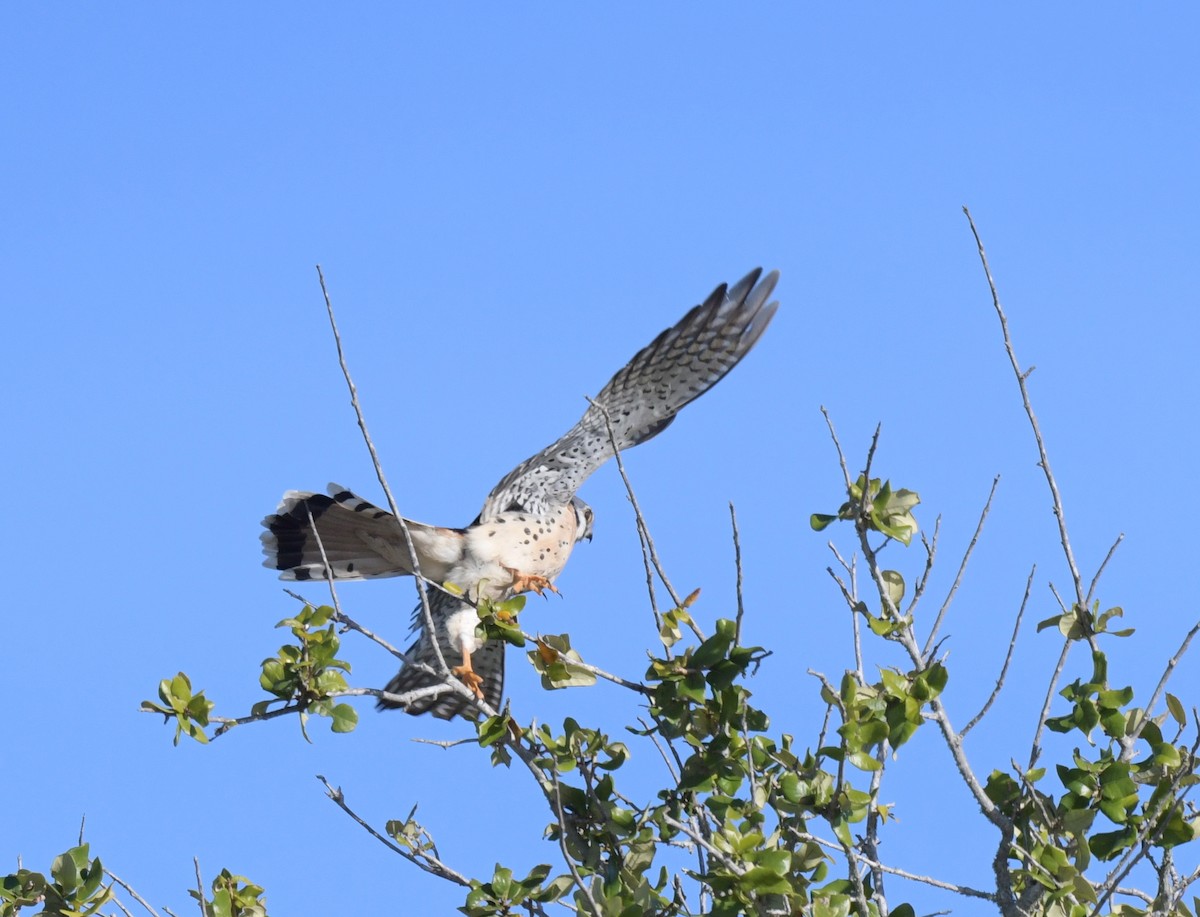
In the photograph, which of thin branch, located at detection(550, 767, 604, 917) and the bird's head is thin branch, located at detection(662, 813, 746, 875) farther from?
the bird's head

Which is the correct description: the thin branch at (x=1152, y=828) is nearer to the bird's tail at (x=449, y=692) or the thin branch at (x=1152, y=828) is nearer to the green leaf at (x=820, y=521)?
the green leaf at (x=820, y=521)

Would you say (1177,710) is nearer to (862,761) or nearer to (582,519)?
(862,761)

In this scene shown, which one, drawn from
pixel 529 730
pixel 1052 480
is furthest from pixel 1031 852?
pixel 529 730

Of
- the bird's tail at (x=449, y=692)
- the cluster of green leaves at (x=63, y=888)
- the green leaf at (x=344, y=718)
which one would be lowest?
the cluster of green leaves at (x=63, y=888)

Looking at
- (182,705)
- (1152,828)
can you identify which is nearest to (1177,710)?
(1152,828)

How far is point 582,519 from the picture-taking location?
6078 millimetres

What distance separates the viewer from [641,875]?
3.27 m

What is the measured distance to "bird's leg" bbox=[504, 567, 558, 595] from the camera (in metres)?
5.27

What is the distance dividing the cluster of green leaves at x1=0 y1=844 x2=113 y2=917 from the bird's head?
9.31 ft

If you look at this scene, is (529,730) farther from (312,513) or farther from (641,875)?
(312,513)

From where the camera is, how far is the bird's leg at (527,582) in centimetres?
527

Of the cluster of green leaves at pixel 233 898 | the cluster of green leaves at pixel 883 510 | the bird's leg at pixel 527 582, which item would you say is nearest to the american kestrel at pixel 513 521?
the bird's leg at pixel 527 582

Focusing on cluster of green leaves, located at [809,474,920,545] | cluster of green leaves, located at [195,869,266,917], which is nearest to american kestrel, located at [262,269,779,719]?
cluster of green leaves, located at [195,869,266,917]

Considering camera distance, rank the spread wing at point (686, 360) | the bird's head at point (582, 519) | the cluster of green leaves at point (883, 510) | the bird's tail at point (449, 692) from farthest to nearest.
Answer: the bird's tail at point (449, 692), the spread wing at point (686, 360), the bird's head at point (582, 519), the cluster of green leaves at point (883, 510)
